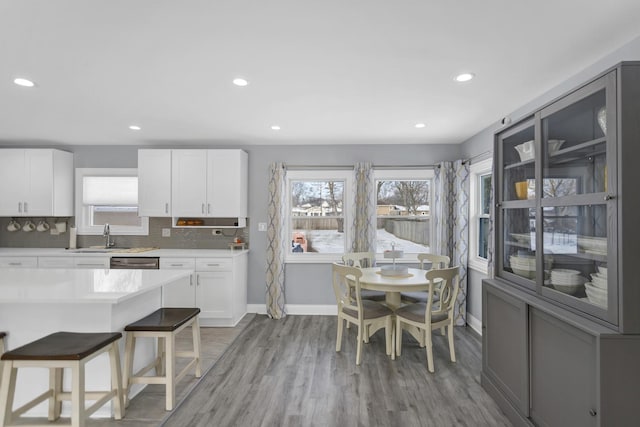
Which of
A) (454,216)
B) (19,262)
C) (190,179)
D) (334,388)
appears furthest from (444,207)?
(19,262)

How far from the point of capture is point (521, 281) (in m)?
2.37

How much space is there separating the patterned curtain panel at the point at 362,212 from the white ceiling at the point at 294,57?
38.5 inches

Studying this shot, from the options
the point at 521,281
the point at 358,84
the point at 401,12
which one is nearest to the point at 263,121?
the point at 358,84

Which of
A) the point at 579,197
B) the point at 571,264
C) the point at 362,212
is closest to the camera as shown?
the point at 579,197

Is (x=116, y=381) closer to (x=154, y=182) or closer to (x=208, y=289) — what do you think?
(x=208, y=289)

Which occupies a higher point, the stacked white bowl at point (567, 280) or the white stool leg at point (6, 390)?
the stacked white bowl at point (567, 280)

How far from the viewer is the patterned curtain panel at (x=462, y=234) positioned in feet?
14.3

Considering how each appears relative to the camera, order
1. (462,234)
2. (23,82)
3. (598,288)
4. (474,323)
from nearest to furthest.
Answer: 1. (598,288)
2. (23,82)
3. (474,323)
4. (462,234)

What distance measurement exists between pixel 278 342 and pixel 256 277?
1.28 meters

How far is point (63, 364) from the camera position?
5.97ft

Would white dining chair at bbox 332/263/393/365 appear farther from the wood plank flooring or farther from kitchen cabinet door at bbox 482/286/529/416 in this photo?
kitchen cabinet door at bbox 482/286/529/416

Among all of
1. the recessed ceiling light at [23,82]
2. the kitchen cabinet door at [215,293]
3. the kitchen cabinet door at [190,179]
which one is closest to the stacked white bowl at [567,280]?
the kitchen cabinet door at [215,293]

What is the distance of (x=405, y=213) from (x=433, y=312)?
1.94 m

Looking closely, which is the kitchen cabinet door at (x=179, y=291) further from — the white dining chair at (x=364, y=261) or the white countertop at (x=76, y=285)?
the white dining chair at (x=364, y=261)
